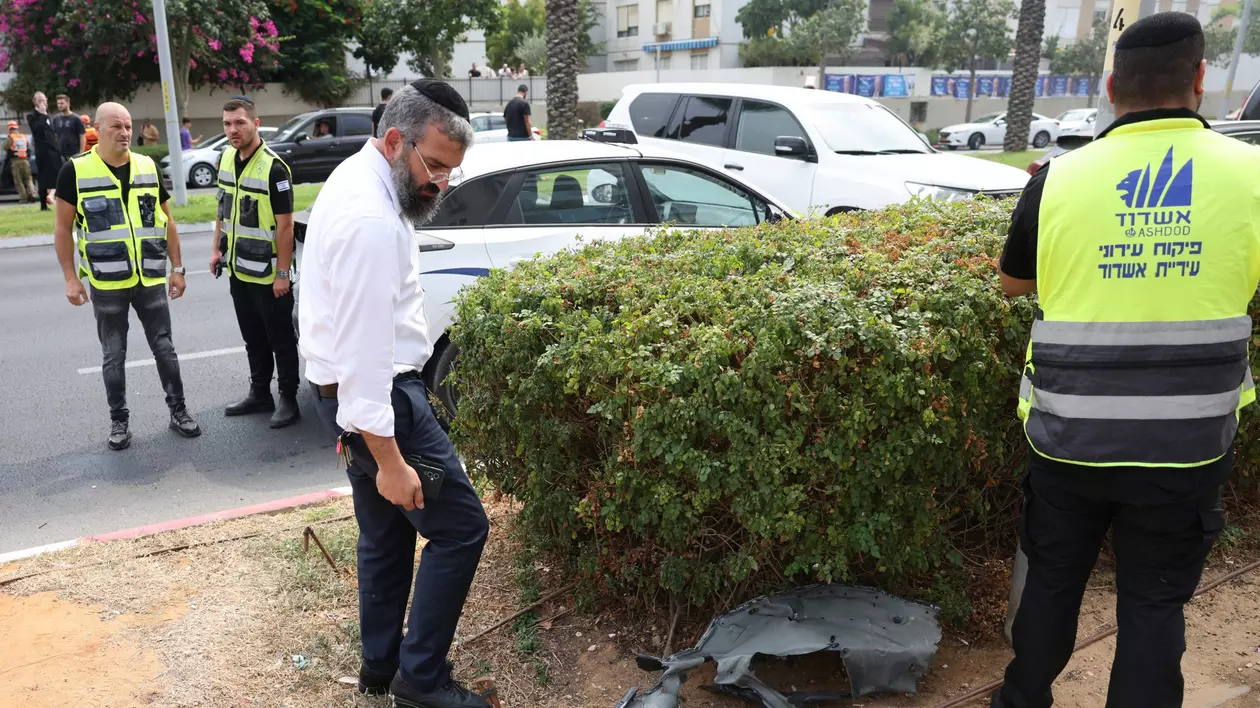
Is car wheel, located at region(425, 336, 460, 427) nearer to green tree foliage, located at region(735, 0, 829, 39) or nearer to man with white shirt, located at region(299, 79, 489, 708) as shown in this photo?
man with white shirt, located at region(299, 79, 489, 708)

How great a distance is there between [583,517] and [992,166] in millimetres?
7399

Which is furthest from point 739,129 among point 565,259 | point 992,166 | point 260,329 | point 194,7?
point 194,7

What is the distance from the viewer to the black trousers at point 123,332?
579 centimetres

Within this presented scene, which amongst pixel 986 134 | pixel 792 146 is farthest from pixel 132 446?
pixel 986 134

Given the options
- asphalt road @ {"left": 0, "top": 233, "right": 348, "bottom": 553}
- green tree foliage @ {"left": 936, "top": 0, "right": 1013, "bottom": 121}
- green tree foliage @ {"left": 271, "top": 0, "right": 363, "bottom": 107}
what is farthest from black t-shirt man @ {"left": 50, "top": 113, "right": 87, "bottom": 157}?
green tree foliage @ {"left": 936, "top": 0, "right": 1013, "bottom": 121}

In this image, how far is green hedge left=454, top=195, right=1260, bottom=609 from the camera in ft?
9.29

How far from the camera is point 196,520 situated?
15.1ft

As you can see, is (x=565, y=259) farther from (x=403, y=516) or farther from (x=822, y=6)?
(x=822, y=6)

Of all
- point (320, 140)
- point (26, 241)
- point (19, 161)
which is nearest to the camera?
point (26, 241)

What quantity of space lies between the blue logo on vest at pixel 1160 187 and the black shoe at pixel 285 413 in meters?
5.27

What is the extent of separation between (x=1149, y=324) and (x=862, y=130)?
25.2ft

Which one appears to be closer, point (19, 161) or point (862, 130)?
point (862, 130)

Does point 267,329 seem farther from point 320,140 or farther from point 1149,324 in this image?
point 320,140

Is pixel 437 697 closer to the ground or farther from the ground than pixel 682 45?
closer to the ground
